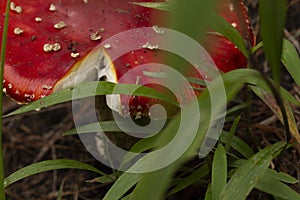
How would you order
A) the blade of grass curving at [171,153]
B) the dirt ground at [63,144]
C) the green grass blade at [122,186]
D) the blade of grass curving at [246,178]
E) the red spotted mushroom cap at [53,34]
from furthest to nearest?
the dirt ground at [63,144] → the red spotted mushroom cap at [53,34] → the green grass blade at [122,186] → the blade of grass curving at [246,178] → the blade of grass curving at [171,153]

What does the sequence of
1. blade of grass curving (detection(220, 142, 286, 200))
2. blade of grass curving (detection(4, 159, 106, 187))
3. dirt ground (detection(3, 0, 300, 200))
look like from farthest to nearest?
1. dirt ground (detection(3, 0, 300, 200))
2. blade of grass curving (detection(4, 159, 106, 187))
3. blade of grass curving (detection(220, 142, 286, 200))

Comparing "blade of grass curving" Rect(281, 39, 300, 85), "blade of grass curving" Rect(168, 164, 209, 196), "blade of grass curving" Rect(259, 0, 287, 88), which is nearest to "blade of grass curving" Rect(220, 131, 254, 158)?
"blade of grass curving" Rect(168, 164, 209, 196)

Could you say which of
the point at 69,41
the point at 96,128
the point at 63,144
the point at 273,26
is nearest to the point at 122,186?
the point at 96,128

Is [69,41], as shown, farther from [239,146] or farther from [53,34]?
[239,146]

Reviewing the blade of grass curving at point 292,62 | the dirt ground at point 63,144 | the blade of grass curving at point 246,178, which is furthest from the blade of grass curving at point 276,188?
the dirt ground at point 63,144

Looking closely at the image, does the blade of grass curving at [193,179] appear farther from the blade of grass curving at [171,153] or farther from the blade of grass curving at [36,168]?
the blade of grass curving at [171,153]

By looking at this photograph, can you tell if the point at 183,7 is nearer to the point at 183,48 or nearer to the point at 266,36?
the point at 183,48

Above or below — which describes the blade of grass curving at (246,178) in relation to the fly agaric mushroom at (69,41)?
below

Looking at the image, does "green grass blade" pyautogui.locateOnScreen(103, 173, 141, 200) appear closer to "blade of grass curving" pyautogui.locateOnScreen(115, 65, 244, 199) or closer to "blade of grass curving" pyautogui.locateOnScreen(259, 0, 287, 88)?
"blade of grass curving" pyautogui.locateOnScreen(115, 65, 244, 199)
